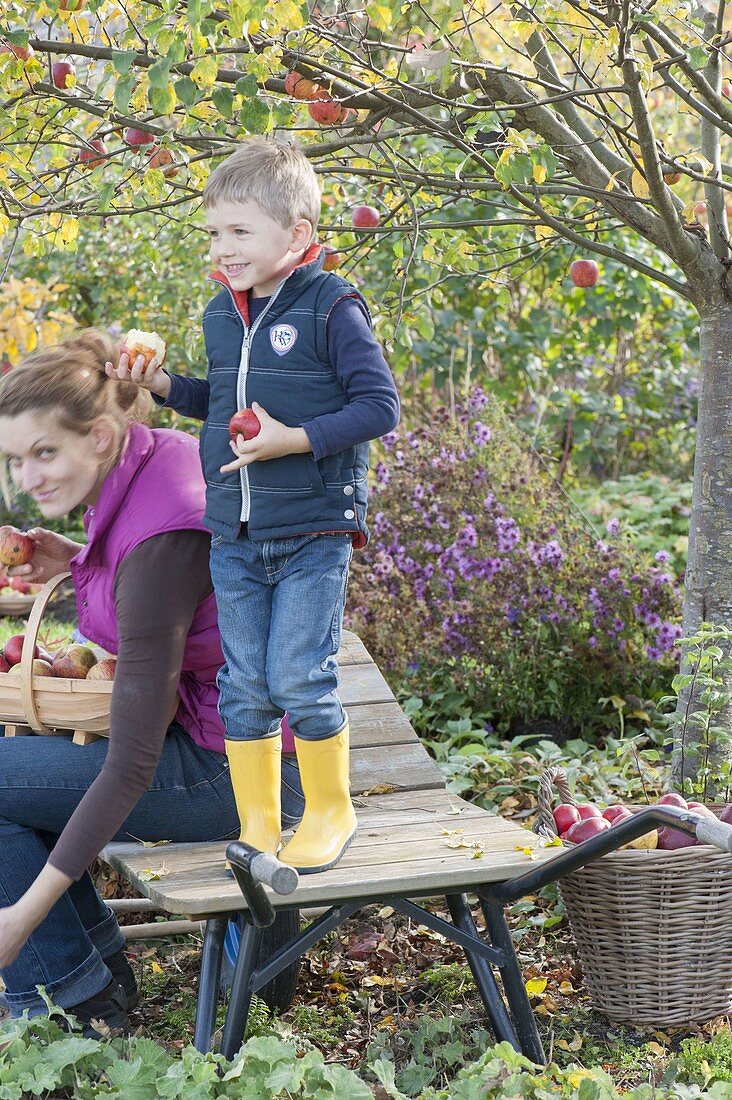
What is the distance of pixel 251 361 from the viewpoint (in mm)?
2086

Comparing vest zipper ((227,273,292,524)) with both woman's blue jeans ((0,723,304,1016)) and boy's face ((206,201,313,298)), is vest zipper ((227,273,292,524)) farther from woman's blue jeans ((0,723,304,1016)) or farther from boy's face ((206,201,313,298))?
woman's blue jeans ((0,723,304,1016))

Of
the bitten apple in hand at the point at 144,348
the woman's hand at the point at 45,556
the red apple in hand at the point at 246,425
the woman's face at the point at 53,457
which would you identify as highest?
the bitten apple in hand at the point at 144,348

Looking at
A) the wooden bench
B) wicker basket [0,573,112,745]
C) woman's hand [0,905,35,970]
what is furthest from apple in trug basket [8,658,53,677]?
woman's hand [0,905,35,970]

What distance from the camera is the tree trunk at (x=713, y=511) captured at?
9.47 feet

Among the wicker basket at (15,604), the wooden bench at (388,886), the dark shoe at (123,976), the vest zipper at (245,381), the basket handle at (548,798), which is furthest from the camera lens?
the wicker basket at (15,604)

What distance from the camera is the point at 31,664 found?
2236 mm

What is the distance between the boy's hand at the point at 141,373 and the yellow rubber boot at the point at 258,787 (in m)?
0.63

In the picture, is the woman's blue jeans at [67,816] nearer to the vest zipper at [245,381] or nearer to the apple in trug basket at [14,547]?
the apple in trug basket at [14,547]

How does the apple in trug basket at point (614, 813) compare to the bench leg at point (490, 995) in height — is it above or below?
above

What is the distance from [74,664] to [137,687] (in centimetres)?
33

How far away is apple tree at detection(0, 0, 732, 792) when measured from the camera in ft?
7.18

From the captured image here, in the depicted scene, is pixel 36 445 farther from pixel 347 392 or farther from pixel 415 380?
pixel 415 380

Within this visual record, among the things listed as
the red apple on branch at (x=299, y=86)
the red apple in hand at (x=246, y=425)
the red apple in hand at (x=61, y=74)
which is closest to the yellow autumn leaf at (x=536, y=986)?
the red apple in hand at (x=246, y=425)

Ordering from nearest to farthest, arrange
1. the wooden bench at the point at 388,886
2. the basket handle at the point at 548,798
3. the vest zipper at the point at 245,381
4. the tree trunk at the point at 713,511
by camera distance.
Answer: the wooden bench at the point at 388,886
the vest zipper at the point at 245,381
the basket handle at the point at 548,798
the tree trunk at the point at 713,511
